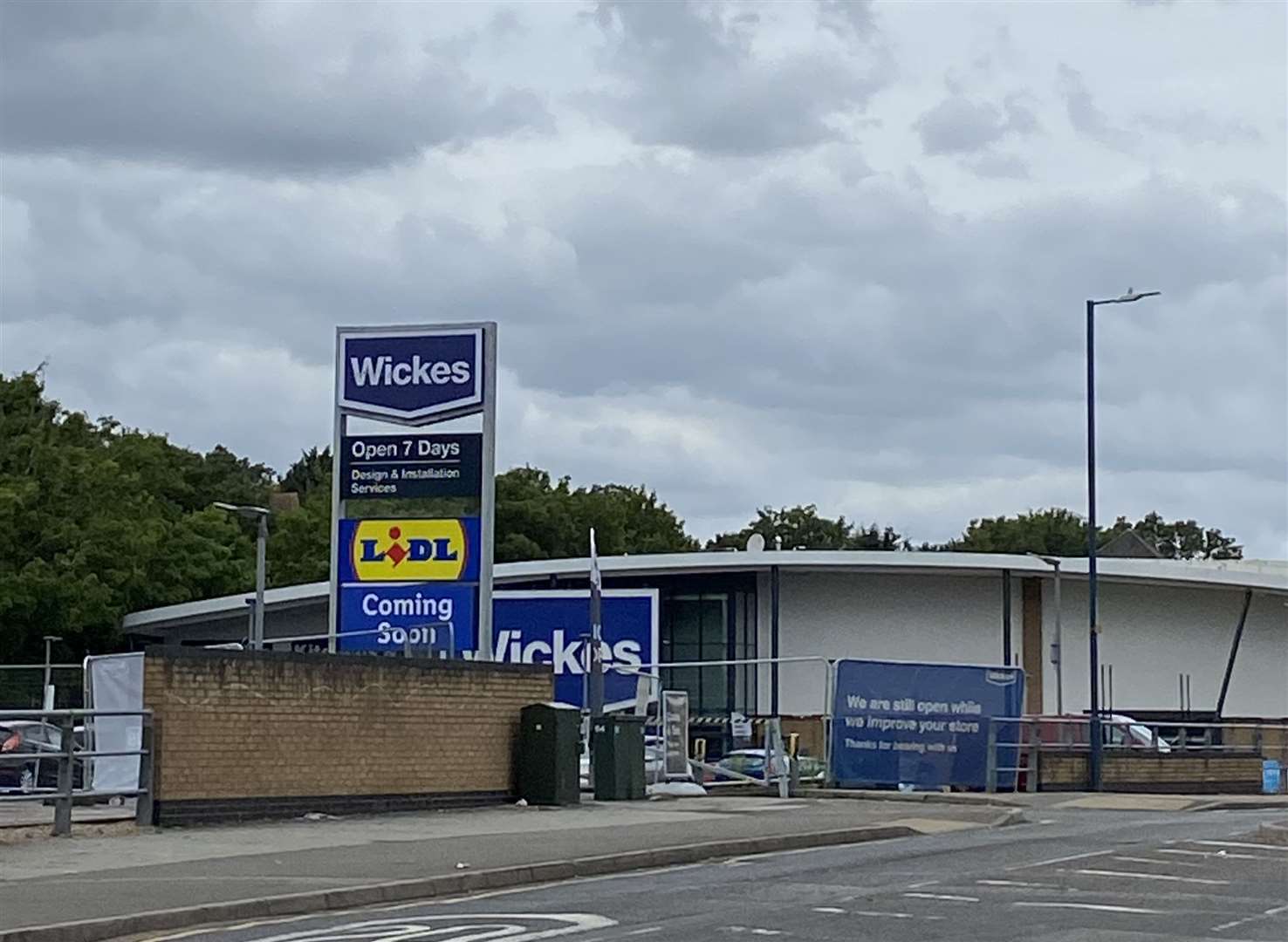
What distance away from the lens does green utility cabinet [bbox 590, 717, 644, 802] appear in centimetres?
2711

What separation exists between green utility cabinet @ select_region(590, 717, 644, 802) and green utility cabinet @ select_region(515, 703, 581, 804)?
0.87 m

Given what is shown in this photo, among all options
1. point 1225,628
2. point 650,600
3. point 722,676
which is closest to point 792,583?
point 722,676

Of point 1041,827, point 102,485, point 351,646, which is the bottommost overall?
point 1041,827

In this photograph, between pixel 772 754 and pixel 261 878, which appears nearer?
pixel 261 878

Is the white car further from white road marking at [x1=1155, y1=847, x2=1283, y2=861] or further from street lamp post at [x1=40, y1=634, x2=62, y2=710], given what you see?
street lamp post at [x1=40, y1=634, x2=62, y2=710]

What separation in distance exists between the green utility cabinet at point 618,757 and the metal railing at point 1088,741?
27.0ft

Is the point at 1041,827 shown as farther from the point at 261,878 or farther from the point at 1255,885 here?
the point at 261,878

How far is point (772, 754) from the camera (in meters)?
30.5

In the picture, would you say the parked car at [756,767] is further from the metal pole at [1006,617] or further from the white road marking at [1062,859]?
the metal pole at [1006,617]

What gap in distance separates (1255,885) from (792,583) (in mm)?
48704

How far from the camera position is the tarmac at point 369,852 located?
564 inches

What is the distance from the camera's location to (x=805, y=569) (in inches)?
2539

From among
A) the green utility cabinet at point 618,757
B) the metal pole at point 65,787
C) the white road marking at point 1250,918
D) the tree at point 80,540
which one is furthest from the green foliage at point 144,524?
the white road marking at point 1250,918

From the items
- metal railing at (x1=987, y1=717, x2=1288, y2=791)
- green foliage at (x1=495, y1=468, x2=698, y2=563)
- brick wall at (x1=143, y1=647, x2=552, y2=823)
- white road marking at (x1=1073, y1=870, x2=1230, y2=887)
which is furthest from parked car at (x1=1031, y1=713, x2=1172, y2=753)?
green foliage at (x1=495, y1=468, x2=698, y2=563)
